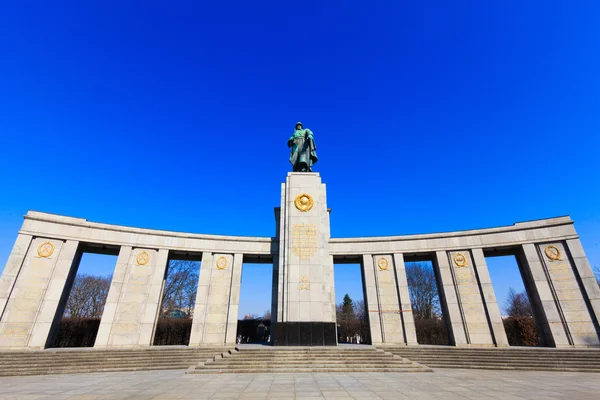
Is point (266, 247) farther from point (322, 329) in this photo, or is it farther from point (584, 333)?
point (584, 333)

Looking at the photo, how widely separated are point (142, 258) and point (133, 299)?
9.40 feet

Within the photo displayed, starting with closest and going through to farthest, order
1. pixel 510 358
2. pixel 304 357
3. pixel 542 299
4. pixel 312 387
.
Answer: pixel 312 387
pixel 304 357
pixel 510 358
pixel 542 299

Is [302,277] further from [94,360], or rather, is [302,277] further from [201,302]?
[94,360]

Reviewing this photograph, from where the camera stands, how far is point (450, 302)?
19.0m

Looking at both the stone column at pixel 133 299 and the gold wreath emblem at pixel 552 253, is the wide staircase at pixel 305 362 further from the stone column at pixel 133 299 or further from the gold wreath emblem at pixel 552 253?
the gold wreath emblem at pixel 552 253

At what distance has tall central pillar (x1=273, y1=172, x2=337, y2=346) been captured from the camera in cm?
1708

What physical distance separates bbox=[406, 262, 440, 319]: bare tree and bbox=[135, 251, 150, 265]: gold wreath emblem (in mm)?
37100

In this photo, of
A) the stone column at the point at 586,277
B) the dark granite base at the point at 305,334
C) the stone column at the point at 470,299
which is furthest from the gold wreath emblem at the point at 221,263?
the stone column at the point at 586,277

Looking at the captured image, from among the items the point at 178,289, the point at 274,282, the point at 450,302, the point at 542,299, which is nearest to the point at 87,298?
the point at 178,289

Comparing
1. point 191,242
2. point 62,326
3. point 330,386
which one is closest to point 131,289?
point 191,242

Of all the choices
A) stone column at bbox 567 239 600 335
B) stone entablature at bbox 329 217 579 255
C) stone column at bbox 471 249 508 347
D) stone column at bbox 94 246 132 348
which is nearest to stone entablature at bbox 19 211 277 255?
stone column at bbox 94 246 132 348

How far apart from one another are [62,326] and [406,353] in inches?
1118

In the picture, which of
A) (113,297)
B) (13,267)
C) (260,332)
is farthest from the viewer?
(260,332)

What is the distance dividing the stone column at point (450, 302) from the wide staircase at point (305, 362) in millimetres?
7252
